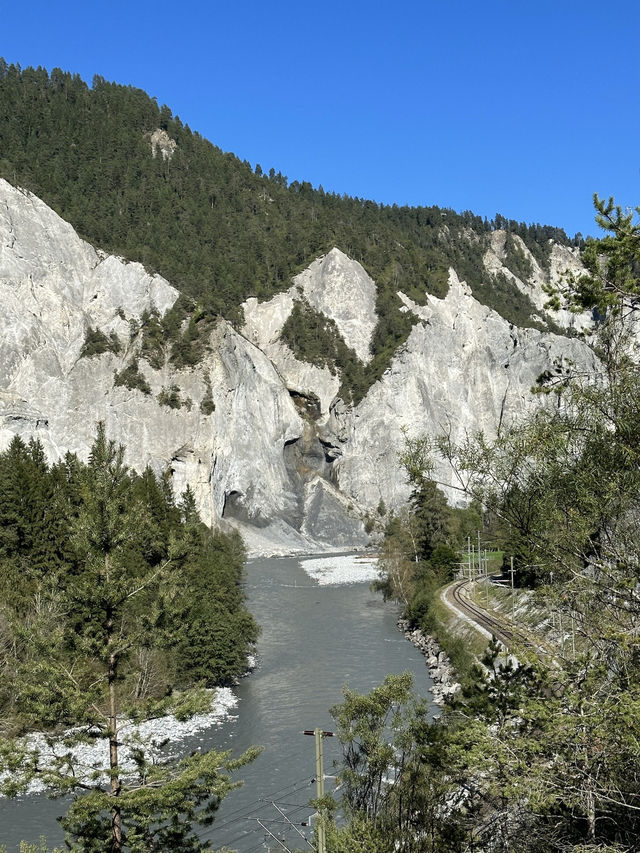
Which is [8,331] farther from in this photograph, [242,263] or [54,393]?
[242,263]

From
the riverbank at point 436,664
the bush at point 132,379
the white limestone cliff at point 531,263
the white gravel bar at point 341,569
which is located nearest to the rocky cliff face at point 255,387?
the bush at point 132,379

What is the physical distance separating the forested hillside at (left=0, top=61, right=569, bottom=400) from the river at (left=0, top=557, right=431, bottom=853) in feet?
172

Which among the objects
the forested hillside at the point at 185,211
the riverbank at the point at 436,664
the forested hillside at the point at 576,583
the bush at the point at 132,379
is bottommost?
the riverbank at the point at 436,664

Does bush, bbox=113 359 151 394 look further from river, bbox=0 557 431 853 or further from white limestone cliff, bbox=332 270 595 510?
river, bbox=0 557 431 853

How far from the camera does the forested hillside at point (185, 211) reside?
4094 inches

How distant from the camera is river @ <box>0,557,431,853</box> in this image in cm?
1947

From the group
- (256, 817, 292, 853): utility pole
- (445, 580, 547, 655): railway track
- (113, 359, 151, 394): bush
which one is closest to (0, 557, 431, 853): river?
(256, 817, 292, 853): utility pole

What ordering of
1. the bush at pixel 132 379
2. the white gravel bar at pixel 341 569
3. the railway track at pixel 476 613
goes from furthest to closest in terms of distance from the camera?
the bush at pixel 132 379, the white gravel bar at pixel 341 569, the railway track at pixel 476 613

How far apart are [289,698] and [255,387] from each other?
74968 millimetres

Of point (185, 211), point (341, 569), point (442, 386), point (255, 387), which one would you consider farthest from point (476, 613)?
point (185, 211)

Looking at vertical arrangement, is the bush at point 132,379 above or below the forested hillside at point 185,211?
below

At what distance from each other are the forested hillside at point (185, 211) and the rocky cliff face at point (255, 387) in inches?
148

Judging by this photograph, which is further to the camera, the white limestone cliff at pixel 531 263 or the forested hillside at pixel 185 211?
the white limestone cliff at pixel 531 263

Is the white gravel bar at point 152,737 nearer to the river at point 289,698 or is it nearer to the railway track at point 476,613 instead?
the river at point 289,698
